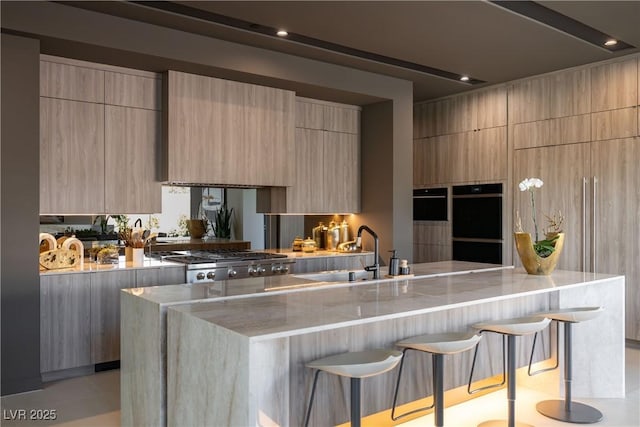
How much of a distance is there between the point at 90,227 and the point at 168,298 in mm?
2520

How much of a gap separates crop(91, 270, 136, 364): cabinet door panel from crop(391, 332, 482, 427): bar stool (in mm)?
2439

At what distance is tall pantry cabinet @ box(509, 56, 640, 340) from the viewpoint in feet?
16.4

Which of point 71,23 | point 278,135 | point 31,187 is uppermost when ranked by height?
point 71,23

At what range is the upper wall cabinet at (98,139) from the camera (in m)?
4.16

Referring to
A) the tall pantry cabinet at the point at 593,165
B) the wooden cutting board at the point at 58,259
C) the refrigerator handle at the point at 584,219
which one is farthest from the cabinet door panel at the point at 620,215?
the wooden cutting board at the point at 58,259

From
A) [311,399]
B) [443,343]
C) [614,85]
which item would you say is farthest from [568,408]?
[614,85]

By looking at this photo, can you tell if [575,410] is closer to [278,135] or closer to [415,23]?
[415,23]

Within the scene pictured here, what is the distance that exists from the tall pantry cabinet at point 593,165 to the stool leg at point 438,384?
315cm

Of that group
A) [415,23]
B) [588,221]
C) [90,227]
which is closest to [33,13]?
[90,227]

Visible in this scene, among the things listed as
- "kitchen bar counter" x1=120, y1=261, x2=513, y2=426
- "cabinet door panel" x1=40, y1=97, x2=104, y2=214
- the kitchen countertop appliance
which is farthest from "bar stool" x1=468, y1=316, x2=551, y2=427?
"cabinet door panel" x1=40, y1=97, x2=104, y2=214

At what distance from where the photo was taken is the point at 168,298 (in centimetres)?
260

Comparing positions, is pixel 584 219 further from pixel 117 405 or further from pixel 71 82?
pixel 71 82

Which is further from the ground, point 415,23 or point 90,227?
point 415,23

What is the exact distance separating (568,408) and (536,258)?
1012 mm
